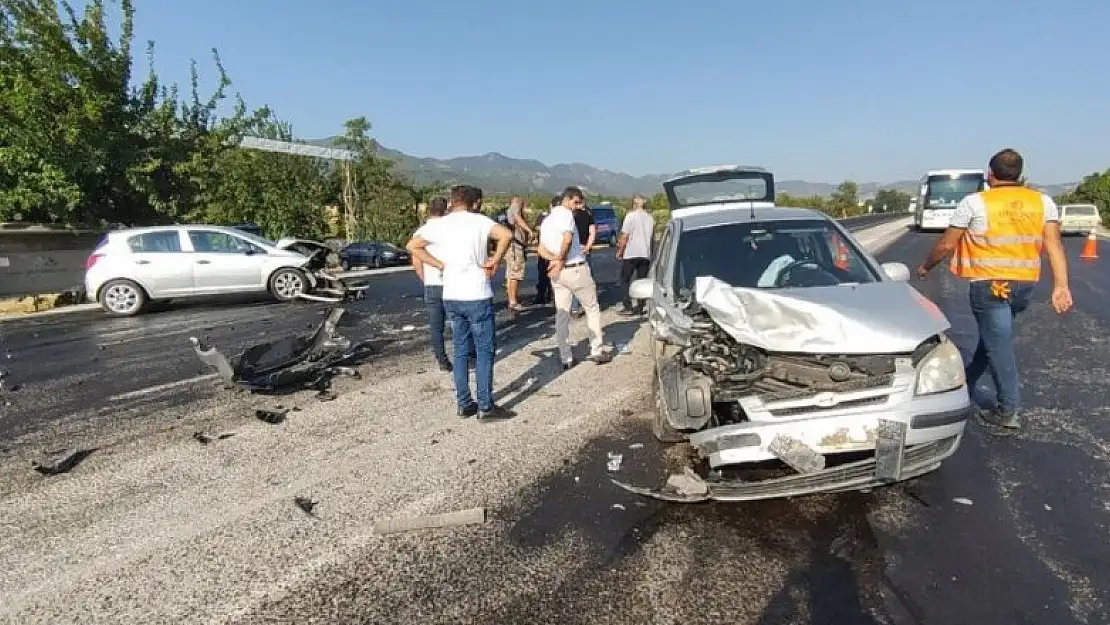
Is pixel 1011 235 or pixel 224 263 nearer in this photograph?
pixel 1011 235

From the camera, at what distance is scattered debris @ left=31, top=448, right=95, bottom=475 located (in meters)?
4.39

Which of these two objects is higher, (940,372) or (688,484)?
(940,372)

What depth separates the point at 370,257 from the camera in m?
24.5

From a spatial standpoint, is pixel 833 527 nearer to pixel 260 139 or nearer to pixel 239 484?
pixel 239 484

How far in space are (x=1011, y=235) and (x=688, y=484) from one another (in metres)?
2.88

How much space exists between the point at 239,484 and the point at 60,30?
21.4 meters

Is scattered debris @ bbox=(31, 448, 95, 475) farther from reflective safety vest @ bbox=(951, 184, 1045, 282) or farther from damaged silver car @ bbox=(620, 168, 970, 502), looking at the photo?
reflective safety vest @ bbox=(951, 184, 1045, 282)

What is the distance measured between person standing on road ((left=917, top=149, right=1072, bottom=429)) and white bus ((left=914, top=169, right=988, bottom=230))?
23145 mm

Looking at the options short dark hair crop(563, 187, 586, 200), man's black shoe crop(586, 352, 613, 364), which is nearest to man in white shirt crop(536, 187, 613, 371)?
man's black shoe crop(586, 352, 613, 364)

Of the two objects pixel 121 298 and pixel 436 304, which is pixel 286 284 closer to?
pixel 121 298

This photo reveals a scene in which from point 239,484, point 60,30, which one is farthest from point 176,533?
point 60,30

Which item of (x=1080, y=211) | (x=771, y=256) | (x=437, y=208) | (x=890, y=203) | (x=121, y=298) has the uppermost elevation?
(x=437, y=208)

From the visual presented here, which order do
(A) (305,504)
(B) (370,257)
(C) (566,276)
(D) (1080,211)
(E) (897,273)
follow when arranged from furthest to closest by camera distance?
1. (D) (1080,211)
2. (B) (370,257)
3. (C) (566,276)
4. (E) (897,273)
5. (A) (305,504)

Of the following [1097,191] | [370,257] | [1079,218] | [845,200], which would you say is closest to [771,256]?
[370,257]
